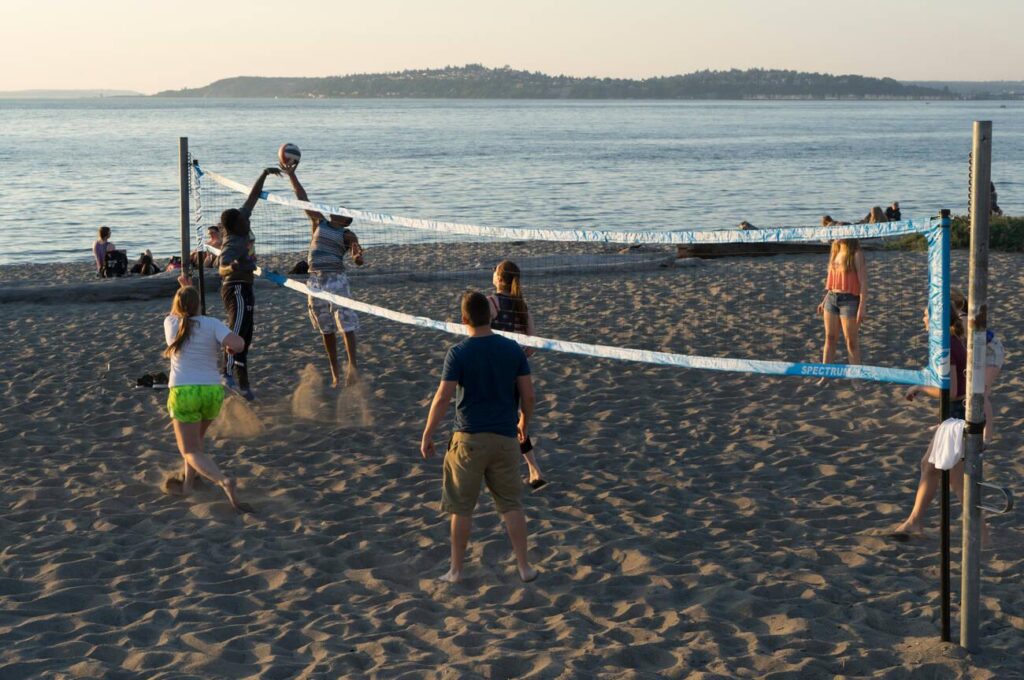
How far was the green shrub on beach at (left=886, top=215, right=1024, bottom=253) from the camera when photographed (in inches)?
821

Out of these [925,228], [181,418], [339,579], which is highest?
[925,228]

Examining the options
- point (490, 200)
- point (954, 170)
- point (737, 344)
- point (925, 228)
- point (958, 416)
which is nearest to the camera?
point (925, 228)

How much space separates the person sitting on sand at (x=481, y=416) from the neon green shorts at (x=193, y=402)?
188 centimetres

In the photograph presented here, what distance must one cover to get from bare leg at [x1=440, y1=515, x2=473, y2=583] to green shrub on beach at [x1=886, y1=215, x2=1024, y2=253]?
53.8ft

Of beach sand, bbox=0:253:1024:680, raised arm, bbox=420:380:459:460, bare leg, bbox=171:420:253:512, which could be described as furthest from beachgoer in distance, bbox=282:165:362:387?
raised arm, bbox=420:380:459:460

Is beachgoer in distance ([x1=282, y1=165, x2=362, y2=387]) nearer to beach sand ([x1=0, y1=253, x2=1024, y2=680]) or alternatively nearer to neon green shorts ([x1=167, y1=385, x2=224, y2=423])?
beach sand ([x1=0, y1=253, x2=1024, y2=680])

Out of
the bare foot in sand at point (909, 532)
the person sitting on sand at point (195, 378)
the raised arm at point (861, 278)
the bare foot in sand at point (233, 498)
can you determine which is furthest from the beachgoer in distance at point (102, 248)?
the bare foot in sand at point (909, 532)

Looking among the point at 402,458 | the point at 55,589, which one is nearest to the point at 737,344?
Answer: the point at 402,458

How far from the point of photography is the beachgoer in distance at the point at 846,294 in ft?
31.9

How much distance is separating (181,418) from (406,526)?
160cm

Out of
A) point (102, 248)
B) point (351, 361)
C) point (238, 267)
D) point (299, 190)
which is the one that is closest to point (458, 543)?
point (238, 267)

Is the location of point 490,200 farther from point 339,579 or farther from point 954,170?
point 339,579

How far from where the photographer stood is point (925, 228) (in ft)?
17.3

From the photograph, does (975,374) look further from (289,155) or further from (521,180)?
(521,180)
